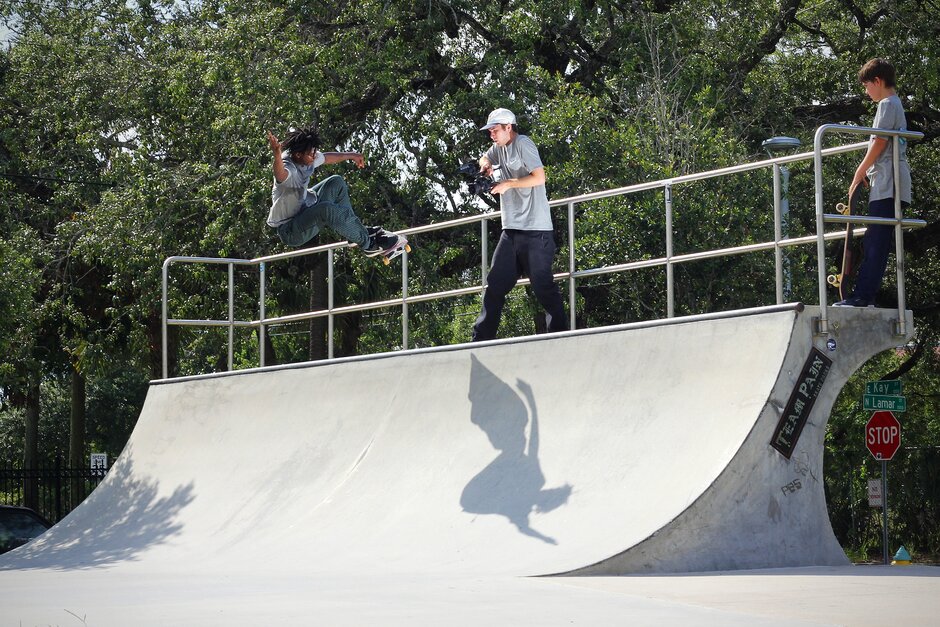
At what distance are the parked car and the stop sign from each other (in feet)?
34.9

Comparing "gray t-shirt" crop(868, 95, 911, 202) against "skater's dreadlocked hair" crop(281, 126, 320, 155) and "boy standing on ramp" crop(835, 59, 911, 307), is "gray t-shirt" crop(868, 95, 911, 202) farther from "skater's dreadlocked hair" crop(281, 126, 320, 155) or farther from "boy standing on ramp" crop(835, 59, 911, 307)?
"skater's dreadlocked hair" crop(281, 126, 320, 155)

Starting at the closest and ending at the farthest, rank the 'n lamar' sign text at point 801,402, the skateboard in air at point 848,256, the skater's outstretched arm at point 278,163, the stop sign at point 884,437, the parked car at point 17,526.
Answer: the 'n lamar' sign text at point 801,402
the skateboard in air at point 848,256
the skater's outstretched arm at point 278,163
the parked car at point 17,526
the stop sign at point 884,437

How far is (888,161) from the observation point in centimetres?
884

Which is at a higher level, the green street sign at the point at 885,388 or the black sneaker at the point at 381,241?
the black sneaker at the point at 381,241

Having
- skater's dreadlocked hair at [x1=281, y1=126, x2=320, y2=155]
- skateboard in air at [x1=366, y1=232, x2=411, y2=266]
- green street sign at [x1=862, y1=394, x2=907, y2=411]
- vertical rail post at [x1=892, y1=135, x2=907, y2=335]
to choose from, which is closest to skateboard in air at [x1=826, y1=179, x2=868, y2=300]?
vertical rail post at [x1=892, y1=135, x2=907, y2=335]

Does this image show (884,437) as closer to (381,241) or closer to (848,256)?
(848,256)

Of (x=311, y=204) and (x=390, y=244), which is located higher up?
(x=311, y=204)

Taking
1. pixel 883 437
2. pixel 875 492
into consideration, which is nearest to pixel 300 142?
pixel 883 437

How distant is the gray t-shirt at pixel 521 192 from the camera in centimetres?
1009

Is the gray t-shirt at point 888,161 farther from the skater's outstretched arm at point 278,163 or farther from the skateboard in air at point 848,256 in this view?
the skater's outstretched arm at point 278,163

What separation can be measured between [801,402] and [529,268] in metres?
2.80

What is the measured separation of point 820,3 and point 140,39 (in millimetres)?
12395

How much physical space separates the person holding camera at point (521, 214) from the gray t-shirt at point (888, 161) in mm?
2532

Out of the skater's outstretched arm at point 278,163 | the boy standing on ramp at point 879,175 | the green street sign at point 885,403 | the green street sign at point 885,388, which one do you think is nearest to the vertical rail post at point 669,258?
the boy standing on ramp at point 879,175
